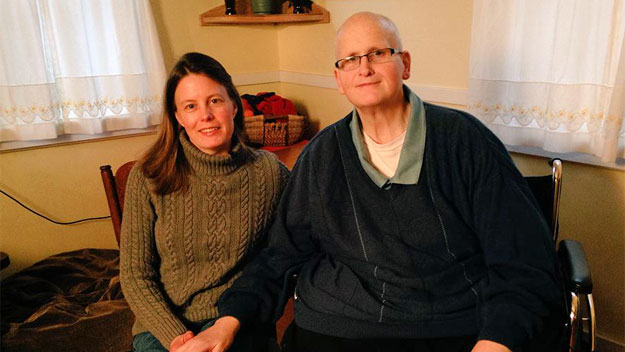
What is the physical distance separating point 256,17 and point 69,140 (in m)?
1.25

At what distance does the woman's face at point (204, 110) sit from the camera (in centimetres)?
146

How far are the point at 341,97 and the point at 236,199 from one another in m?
1.52

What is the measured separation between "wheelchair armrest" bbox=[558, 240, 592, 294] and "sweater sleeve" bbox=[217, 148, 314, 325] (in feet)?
2.26

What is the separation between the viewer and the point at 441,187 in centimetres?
130

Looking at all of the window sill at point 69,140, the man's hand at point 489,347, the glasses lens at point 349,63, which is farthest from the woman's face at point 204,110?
the window sill at point 69,140

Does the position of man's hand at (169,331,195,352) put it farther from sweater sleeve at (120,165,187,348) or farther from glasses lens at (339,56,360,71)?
glasses lens at (339,56,360,71)

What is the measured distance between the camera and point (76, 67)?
249 centimetres

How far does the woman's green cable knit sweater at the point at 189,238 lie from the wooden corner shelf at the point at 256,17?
162cm

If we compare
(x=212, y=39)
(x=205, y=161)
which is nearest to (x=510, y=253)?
(x=205, y=161)

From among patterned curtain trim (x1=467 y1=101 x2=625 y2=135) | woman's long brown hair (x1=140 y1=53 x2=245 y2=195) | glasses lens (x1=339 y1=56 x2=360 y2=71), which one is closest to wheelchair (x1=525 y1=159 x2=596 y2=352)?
patterned curtain trim (x1=467 y1=101 x2=625 y2=135)

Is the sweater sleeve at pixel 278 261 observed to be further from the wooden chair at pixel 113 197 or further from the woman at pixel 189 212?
the wooden chair at pixel 113 197

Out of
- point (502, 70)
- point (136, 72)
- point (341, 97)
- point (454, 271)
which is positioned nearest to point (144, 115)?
point (136, 72)

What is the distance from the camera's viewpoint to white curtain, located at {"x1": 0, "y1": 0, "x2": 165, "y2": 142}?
92.4 inches

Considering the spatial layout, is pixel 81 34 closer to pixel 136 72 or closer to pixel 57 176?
pixel 136 72
